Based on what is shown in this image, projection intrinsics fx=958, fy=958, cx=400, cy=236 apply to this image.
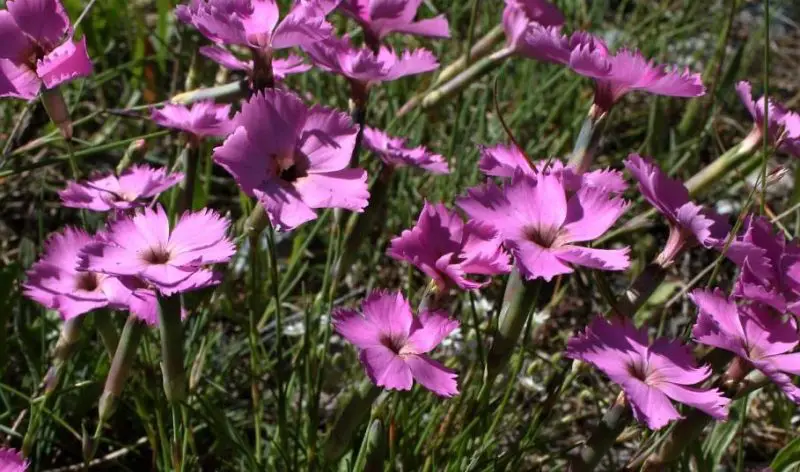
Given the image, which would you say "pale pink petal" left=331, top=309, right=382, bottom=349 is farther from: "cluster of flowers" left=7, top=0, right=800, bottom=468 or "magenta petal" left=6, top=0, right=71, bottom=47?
"magenta petal" left=6, top=0, right=71, bottom=47

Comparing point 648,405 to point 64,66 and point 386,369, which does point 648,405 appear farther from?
point 64,66

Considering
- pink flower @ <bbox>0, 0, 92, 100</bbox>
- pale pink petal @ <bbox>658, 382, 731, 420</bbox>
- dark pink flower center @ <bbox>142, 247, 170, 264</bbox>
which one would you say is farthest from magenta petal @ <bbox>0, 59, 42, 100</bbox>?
pale pink petal @ <bbox>658, 382, 731, 420</bbox>

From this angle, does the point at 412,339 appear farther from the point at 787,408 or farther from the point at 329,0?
the point at 787,408

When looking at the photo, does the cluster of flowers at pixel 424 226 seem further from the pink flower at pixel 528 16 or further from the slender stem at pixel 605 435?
the pink flower at pixel 528 16

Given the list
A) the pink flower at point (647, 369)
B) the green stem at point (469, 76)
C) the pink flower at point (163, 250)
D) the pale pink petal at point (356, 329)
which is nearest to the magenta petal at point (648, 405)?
the pink flower at point (647, 369)

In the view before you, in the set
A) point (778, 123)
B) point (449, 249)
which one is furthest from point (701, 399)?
point (778, 123)

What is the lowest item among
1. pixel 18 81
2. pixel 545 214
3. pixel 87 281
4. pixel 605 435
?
pixel 605 435
